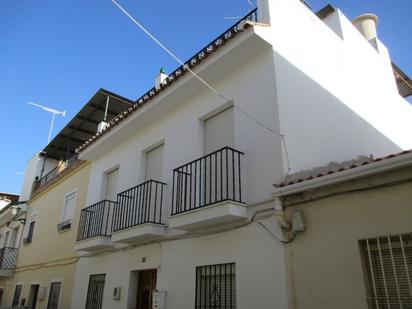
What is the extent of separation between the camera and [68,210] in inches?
489

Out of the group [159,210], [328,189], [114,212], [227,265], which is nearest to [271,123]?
[328,189]

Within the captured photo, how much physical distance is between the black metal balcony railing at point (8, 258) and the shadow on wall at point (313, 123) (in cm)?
1405

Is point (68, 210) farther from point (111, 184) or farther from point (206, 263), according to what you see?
point (206, 263)

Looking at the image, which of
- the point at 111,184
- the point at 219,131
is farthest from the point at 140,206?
the point at 111,184

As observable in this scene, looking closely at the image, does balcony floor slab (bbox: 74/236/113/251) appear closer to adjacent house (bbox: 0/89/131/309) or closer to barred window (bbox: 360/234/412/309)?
adjacent house (bbox: 0/89/131/309)

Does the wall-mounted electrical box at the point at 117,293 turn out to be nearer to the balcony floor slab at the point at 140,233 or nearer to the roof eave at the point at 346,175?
the balcony floor slab at the point at 140,233

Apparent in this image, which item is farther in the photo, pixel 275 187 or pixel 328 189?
pixel 275 187

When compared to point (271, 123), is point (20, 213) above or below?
above

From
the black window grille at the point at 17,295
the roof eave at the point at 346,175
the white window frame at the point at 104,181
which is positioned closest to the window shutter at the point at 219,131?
the roof eave at the point at 346,175

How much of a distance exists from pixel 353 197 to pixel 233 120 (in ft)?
9.53

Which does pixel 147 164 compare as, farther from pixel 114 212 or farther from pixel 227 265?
pixel 227 265

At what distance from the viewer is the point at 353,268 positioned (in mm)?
4344

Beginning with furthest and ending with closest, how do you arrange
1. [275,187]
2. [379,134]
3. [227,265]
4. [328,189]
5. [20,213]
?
[20,213] < [379,134] < [227,265] < [275,187] < [328,189]

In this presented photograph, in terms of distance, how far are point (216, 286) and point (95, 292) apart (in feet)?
14.9
